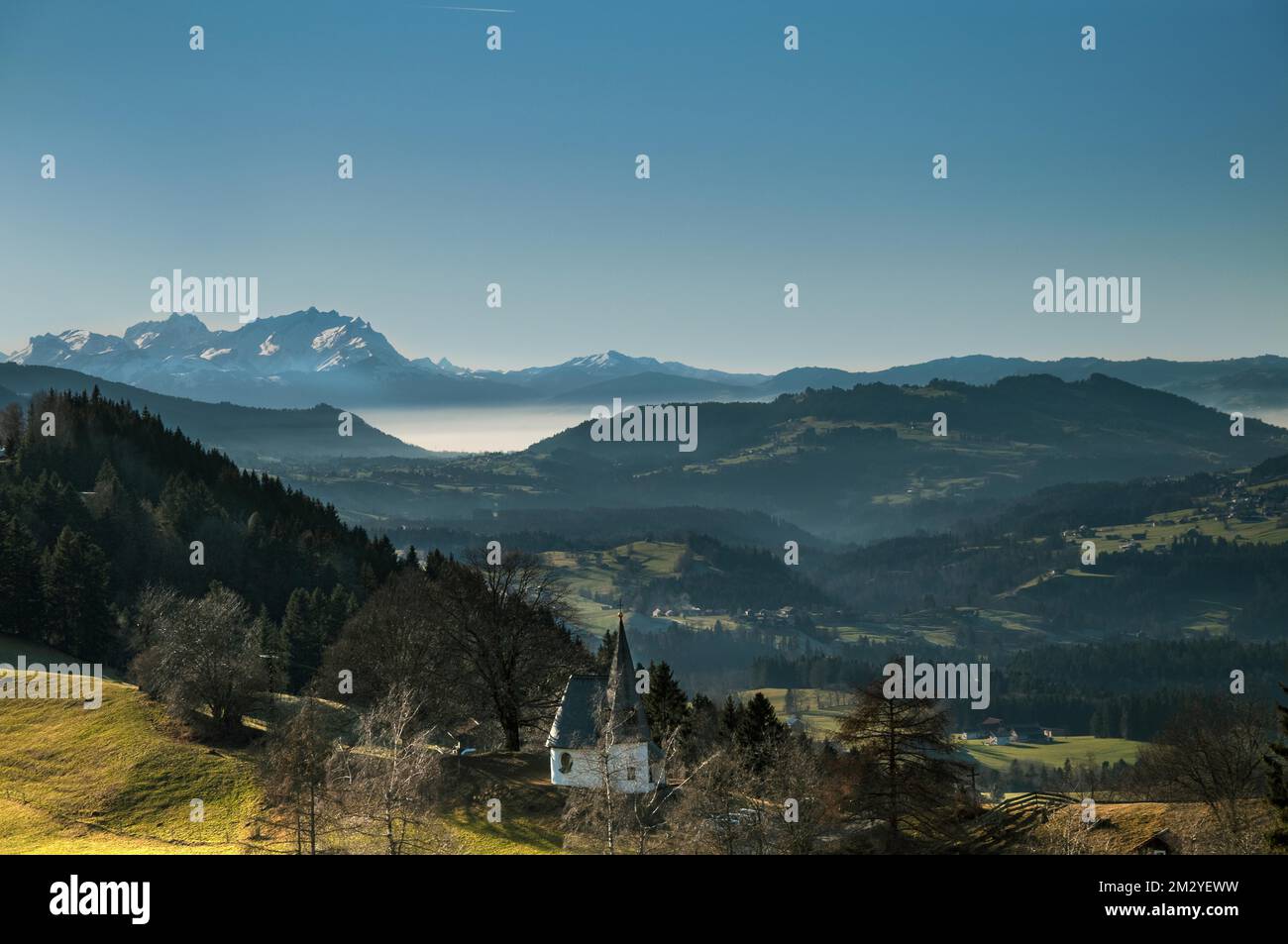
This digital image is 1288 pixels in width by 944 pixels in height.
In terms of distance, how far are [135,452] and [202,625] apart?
9291 cm

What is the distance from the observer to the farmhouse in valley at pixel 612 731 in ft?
180

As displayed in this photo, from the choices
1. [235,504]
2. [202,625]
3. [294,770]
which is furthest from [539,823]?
[235,504]

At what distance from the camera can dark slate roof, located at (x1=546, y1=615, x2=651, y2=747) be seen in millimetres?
55469

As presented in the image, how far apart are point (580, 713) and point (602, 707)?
2316mm

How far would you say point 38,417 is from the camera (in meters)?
138

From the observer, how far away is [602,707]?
55.0 metres

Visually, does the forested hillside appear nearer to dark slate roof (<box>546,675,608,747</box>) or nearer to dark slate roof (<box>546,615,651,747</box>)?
dark slate roof (<box>546,675,608,747</box>)

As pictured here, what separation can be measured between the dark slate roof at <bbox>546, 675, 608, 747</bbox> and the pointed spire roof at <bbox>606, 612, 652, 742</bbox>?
809 mm

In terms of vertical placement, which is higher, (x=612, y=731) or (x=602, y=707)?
(x=602, y=707)

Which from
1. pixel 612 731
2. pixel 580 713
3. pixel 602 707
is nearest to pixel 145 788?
pixel 580 713
